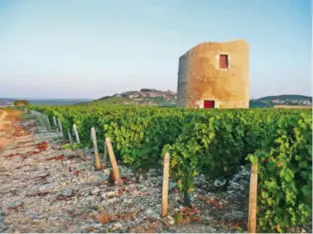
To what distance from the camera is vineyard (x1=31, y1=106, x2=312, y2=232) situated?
4406 mm

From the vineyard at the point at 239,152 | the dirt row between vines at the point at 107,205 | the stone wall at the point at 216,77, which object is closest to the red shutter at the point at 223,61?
the stone wall at the point at 216,77

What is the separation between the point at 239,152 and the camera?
21.0ft

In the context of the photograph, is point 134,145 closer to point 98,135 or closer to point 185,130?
point 185,130

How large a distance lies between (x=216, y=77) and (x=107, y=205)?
70.6 ft

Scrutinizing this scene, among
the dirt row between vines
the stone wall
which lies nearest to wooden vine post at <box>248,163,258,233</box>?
the dirt row between vines

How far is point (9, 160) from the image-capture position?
12641 mm

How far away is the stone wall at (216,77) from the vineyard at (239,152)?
1746cm

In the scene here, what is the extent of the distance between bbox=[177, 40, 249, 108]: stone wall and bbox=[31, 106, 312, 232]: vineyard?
17.5 meters

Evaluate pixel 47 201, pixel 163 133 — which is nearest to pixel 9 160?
pixel 47 201

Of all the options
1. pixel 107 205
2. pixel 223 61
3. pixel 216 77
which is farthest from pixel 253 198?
pixel 223 61

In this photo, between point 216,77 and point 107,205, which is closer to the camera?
point 107,205

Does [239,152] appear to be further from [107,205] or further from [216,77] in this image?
[216,77]

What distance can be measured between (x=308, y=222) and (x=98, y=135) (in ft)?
25.1

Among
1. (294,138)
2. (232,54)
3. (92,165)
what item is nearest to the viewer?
(294,138)
